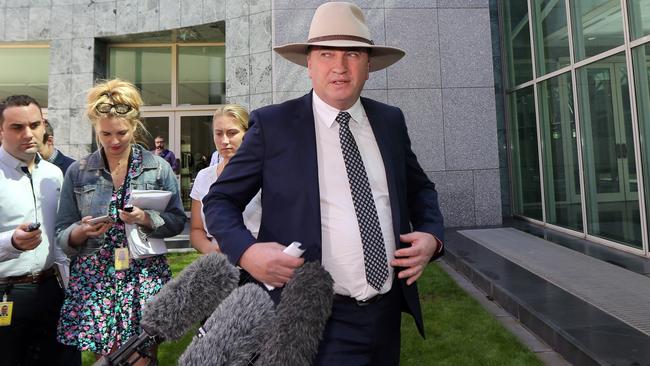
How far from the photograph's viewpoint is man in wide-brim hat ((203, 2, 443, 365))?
5.16ft

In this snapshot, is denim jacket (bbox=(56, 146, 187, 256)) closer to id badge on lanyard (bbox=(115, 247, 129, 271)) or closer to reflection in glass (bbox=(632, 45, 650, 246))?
id badge on lanyard (bbox=(115, 247, 129, 271))

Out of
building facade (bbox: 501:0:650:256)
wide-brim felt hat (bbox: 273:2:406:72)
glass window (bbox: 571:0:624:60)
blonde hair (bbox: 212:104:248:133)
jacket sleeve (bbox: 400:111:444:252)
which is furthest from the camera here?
glass window (bbox: 571:0:624:60)

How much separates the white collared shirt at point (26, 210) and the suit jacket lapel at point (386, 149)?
2007mm

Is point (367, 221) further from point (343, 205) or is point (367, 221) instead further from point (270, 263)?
point (270, 263)

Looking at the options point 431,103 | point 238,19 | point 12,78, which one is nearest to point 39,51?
point 12,78

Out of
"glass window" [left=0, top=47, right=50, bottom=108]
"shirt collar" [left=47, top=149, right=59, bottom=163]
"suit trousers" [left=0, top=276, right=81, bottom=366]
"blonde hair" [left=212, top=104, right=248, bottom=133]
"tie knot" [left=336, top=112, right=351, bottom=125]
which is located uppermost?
"glass window" [left=0, top=47, right=50, bottom=108]

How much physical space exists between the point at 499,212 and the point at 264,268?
8.77 meters

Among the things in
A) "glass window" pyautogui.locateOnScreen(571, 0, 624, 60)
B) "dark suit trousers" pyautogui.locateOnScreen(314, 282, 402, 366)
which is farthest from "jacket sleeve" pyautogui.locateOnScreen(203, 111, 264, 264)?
"glass window" pyautogui.locateOnScreen(571, 0, 624, 60)

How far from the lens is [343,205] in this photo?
1663 mm

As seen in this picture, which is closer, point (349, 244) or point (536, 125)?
point (349, 244)

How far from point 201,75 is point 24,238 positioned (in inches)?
447

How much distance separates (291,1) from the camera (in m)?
9.25

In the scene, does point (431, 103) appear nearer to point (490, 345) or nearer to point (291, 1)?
point (291, 1)

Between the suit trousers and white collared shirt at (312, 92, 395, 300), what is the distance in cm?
194
